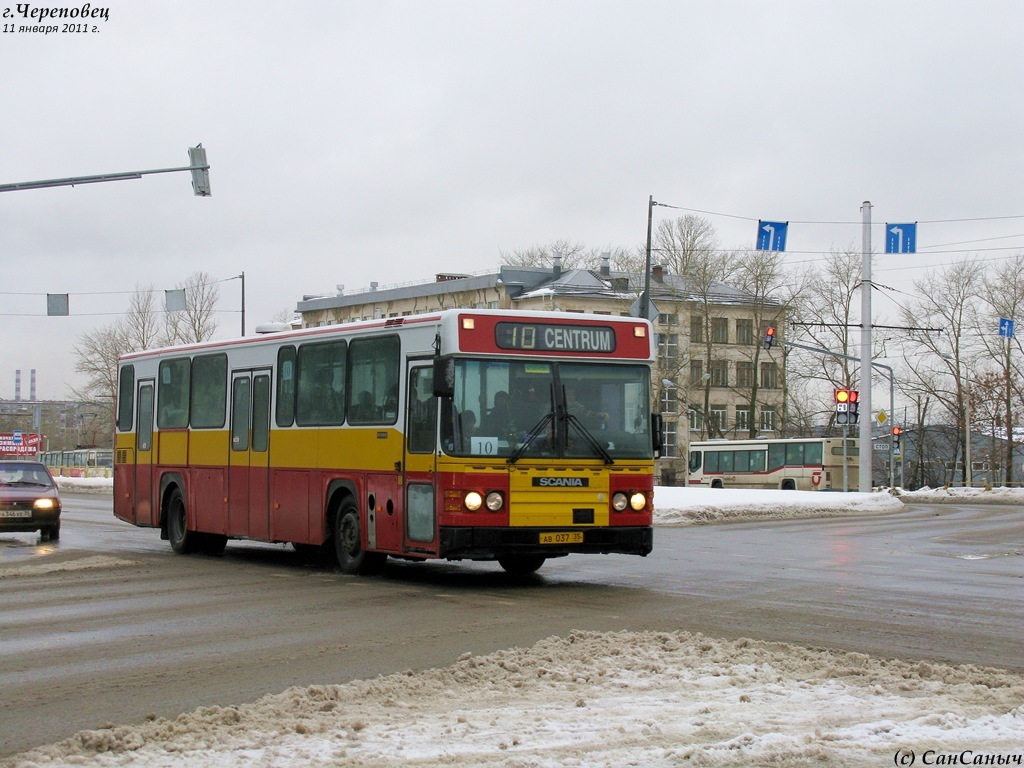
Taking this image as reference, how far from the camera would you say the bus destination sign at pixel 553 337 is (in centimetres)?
1487

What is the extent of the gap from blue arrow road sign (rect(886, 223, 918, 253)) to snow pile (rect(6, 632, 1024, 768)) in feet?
93.8

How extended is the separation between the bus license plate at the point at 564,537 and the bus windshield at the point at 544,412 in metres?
0.83

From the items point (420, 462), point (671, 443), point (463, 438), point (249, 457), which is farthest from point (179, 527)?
point (671, 443)

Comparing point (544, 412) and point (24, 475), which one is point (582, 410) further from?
point (24, 475)

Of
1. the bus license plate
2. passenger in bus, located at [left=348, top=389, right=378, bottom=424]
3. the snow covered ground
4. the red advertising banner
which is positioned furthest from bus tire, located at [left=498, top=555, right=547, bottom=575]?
the red advertising banner

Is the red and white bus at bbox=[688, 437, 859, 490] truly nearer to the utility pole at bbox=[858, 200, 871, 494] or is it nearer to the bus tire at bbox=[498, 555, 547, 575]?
the utility pole at bbox=[858, 200, 871, 494]

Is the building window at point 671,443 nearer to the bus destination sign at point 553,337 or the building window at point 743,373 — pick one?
the building window at point 743,373

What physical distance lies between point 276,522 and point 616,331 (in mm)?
5667

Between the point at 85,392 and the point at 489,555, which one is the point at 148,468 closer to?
the point at 489,555

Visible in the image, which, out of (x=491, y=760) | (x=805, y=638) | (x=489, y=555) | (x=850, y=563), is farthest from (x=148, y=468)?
(x=491, y=760)

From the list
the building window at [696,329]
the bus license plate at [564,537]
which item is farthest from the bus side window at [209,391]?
the building window at [696,329]

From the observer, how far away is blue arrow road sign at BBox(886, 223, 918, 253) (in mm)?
36031

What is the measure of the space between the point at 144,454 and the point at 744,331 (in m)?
72.9

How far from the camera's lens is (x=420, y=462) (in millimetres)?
14930
